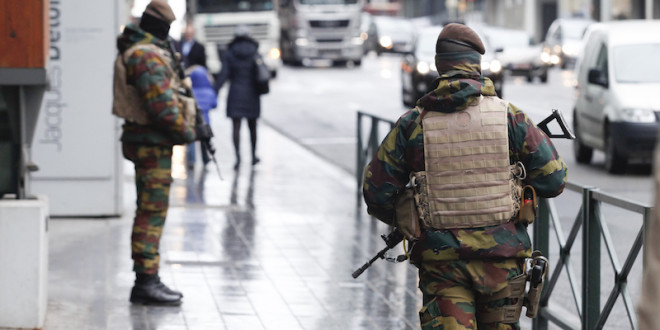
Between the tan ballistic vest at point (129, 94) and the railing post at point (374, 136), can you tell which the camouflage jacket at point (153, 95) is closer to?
the tan ballistic vest at point (129, 94)

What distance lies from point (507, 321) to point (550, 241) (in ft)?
6.81

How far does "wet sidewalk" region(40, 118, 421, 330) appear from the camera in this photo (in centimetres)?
736

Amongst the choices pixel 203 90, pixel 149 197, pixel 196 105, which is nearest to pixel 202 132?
pixel 196 105

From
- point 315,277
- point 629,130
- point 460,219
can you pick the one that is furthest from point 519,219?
point 629,130

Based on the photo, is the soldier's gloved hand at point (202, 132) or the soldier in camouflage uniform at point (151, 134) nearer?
the soldier in camouflage uniform at point (151, 134)

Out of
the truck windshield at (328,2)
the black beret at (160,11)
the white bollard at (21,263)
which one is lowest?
the white bollard at (21,263)

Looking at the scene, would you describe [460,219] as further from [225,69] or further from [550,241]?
[225,69]

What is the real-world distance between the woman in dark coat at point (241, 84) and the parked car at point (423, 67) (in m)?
A: 10.0

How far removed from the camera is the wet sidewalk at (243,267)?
24.2 feet

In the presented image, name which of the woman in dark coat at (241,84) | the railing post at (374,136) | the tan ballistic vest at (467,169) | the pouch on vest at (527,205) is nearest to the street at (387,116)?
the pouch on vest at (527,205)

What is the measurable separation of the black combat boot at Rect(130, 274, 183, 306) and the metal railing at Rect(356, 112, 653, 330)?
211 cm

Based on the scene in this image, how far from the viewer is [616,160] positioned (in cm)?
1536

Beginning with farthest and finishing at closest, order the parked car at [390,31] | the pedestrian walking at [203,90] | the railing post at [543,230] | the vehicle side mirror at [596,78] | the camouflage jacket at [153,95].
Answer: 1. the parked car at [390,31]
2. the vehicle side mirror at [596,78]
3. the pedestrian walking at [203,90]
4. the camouflage jacket at [153,95]
5. the railing post at [543,230]

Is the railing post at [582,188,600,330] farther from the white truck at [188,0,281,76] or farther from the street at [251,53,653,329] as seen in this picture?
the white truck at [188,0,281,76]
